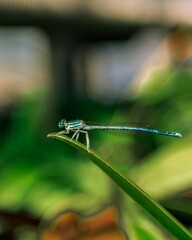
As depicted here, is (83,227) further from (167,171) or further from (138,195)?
(138,195)

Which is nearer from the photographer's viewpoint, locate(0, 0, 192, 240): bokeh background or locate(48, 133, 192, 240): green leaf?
locate(48, 133, 192, 240): green leaf

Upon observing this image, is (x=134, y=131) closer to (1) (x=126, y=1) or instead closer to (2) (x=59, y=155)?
(2) (x=59, y=155)

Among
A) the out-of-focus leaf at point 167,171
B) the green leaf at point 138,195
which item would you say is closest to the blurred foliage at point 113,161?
the out-of-focus leaf at point 167,171

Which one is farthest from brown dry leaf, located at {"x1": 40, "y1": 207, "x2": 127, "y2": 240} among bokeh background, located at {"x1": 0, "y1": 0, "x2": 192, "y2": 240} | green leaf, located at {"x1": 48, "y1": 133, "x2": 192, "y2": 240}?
green leaf, located at {"x1": 48, "y1": 133, "x2": 192, "y2": 240}

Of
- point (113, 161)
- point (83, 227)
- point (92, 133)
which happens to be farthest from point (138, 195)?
point (92, 133)

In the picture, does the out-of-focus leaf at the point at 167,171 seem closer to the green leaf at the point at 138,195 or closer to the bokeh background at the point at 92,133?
the bokeh background at the point at 92,133

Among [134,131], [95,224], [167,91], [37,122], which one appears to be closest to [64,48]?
[37,122]

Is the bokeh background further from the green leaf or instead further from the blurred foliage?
the green leaf

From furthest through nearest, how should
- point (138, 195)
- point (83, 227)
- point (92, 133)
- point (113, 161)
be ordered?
point (92, 133), point (113, 161), point (83, 227), point (138, 195)

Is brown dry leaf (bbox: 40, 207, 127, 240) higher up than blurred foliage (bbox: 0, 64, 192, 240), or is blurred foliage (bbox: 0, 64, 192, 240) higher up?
blurred foliage (bbox: 0, 64, 192, 240)
